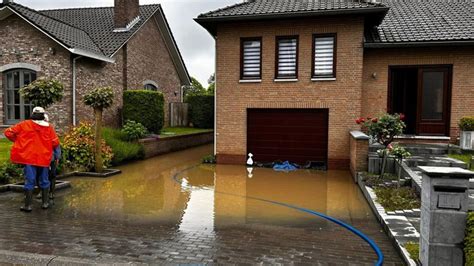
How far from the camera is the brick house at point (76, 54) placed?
46.1ft

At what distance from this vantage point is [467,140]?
36.2 ft

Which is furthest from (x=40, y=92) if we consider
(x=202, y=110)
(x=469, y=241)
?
(x=202, y=110)

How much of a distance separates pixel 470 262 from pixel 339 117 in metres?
8.90

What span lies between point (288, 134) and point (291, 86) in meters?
1.58

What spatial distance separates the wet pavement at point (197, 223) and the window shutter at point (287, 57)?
Result: 3982mm

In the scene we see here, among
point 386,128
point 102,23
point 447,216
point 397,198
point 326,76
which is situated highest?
point 102,23

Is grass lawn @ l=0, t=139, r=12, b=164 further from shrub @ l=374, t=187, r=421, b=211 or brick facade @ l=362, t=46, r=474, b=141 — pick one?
brick facade @ l=362, t=46, r=474, b=141

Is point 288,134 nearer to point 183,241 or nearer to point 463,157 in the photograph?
point 463,157

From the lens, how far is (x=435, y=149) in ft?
36.6

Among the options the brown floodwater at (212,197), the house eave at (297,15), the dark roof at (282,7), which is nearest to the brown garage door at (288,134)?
the brown floodwater at (212,197)

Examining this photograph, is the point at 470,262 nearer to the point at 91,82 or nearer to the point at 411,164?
the point at 411,164

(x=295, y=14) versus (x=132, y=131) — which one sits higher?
(x=295, y=14)

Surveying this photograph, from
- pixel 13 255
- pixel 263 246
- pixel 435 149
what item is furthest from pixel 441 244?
pixel 435 149

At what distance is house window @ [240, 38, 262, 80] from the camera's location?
42.4ft
